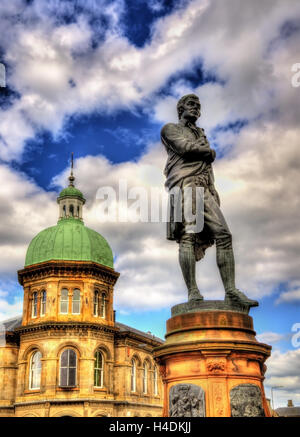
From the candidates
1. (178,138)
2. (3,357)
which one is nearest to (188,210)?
(178,138)

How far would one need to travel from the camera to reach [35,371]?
38000mm

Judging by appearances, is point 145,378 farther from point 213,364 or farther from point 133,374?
point 213,364

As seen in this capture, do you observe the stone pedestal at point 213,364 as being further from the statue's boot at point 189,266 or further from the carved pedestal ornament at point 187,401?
the statue's boot at point 189,266

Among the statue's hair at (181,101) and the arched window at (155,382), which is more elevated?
the statue's hair at (181,101)

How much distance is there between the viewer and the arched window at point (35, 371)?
37.6 m

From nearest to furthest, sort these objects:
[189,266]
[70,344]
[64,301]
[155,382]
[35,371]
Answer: [189,266], [70,344], [35,371], [64,301], [155,382]

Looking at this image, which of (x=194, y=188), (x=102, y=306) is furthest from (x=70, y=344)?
(x=194, y=188)

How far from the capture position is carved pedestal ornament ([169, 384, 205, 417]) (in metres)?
6.86

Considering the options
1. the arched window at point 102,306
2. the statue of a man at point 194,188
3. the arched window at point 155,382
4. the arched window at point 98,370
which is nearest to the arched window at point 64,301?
the arched window at point 102,306

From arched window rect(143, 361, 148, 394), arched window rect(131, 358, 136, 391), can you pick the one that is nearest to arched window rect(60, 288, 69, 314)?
arched window rect(131, 358, 136, 391)

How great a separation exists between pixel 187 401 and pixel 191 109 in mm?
4672

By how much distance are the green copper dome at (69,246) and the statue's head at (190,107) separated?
108 feet

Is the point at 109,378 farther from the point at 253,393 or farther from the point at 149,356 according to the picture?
the point at 253,393

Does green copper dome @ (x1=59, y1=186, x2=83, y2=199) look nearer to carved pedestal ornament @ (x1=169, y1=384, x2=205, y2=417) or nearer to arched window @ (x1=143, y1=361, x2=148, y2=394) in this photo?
arched window @ (x1=143, y1=361, x2=148, y2=394)
